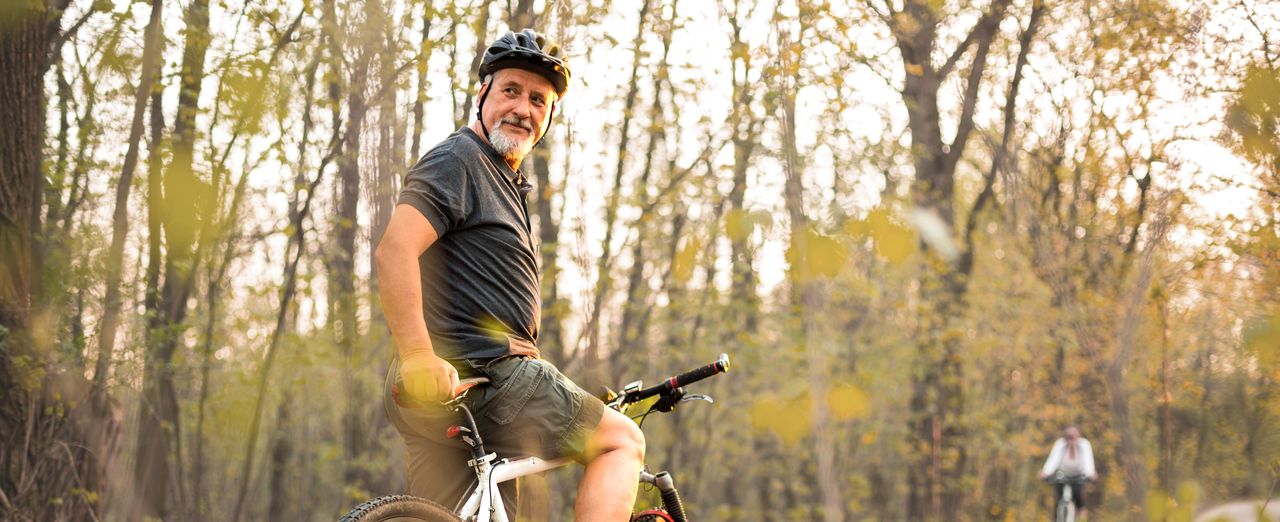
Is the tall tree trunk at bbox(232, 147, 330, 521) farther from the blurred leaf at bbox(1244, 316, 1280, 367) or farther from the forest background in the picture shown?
the blurred leaf at bbox(1244, 316, 1280, 367)

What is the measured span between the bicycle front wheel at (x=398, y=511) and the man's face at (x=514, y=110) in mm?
923

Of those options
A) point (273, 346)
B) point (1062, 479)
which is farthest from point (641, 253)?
point (1062, 479)

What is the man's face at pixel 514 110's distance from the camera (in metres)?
3.02

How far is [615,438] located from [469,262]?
565 mm

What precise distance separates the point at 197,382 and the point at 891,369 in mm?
12875

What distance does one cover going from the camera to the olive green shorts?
109 inches

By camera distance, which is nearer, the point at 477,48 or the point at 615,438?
the point at 615,438

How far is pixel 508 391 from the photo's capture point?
9.09 feet

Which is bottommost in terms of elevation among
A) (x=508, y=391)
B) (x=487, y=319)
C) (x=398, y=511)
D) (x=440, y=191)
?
(x=398, y=511)

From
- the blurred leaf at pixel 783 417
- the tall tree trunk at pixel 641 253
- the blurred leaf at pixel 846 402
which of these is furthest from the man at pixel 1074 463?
the blurred leaf at pixel 846 402

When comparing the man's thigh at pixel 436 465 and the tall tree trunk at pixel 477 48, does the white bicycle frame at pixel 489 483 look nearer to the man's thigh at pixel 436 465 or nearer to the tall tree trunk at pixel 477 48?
the man's thigh at pixel 436 465

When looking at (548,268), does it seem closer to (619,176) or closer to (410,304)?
(619,176)

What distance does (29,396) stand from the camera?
5691mm

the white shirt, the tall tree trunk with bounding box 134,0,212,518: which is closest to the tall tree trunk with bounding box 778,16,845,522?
the tall tree trunk with bounding box 134,0,212,518
